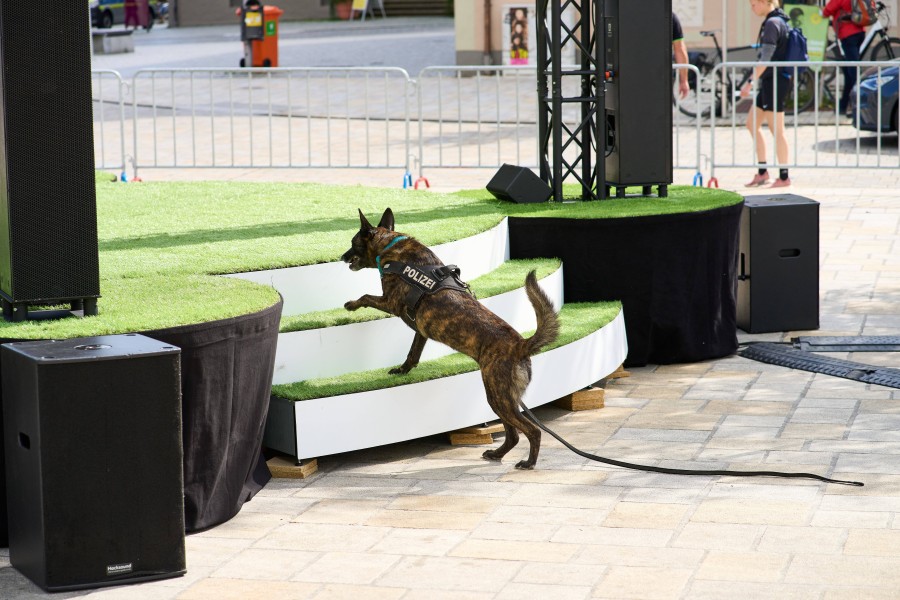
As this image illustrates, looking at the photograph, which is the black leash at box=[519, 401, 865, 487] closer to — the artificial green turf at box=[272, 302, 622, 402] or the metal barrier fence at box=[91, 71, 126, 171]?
the artificial green turf at box=[272, 302, 622, 402]

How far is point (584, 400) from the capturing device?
7270mm

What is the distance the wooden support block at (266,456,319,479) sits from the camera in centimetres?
615

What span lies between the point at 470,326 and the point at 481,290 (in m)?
1.00

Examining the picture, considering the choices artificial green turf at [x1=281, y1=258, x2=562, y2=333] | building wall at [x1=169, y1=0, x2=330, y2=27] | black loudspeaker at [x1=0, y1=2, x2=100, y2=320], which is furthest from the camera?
building wall at [x1=169, y1=0, x2=330, y2=27]

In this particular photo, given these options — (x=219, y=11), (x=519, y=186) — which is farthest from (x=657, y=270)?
(x=219, y=11)

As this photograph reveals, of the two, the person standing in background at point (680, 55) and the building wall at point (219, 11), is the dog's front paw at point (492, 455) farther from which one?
the building wall at point (219, 11)

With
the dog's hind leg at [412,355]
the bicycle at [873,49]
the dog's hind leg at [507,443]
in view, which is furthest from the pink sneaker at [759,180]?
the dog's hind leg at [507,443]

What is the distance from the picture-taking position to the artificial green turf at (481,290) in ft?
21.1

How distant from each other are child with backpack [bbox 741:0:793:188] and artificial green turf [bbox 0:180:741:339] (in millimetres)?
4216

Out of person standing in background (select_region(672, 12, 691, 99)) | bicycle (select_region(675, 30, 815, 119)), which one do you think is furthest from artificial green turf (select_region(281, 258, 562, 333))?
bicycle (select_region(675, 30, 815, 119))

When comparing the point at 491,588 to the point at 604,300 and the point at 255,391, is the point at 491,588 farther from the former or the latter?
the point at 604,300

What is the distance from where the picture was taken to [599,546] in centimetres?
520

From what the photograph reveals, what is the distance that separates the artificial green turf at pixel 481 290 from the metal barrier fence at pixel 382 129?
420 centimetres

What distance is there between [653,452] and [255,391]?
1.88 metres
